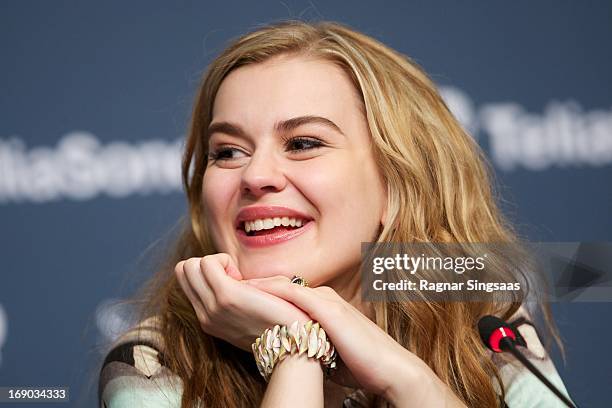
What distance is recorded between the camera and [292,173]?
1.31 metres

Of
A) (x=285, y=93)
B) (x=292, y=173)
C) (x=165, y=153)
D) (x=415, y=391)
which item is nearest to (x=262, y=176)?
(x=292, y=173)

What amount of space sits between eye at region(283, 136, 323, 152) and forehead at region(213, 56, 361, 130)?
0.14 feet

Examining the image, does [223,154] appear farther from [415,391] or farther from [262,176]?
[415,391]

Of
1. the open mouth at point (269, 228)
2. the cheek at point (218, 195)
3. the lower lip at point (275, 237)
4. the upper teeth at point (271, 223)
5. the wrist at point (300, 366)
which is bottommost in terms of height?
the wrist at point (300, 366)

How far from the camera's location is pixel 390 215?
4.62 feet

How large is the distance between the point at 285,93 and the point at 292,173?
14cm

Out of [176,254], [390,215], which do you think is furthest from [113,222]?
[390,215]

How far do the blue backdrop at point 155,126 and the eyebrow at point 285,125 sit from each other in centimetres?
58

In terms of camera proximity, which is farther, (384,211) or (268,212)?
(384,211)

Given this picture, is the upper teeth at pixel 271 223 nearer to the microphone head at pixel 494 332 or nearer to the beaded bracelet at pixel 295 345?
the beaded bracelet at pixel 295 345

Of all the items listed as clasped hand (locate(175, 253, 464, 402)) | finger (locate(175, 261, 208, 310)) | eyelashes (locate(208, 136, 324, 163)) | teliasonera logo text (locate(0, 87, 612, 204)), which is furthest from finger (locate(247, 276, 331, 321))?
teliasonera logo text (locate(0, 87, 612, 204))

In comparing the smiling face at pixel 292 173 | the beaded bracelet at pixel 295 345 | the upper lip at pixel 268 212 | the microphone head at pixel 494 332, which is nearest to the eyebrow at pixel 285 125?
the smiling face at pixel 292 173

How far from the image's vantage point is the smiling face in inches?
51.5

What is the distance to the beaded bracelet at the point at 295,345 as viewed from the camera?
3.69ft
